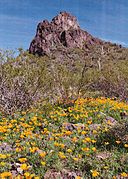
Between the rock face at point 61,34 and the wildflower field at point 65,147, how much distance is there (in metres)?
43.9

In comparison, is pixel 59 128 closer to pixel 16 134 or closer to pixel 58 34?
pixel 16 134

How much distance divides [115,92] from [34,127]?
807 cm

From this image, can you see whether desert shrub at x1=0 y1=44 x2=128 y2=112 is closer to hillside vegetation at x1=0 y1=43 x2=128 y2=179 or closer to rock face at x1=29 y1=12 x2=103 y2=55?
hillside vegetation at x1=0 y1=43 x2=128 y2=179

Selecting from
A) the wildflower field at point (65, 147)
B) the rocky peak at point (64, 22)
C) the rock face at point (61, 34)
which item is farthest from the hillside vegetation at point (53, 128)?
the rocky peak at point (64, 22)

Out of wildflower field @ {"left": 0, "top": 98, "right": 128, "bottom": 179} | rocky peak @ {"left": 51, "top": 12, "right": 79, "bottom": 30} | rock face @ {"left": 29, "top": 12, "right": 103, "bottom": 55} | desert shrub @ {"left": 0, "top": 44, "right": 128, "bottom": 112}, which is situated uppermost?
rocky peak @ {"left": 51, "top": 12, "right": 79, "bottom": 30}

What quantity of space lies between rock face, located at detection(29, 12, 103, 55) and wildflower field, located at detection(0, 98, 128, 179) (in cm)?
4390

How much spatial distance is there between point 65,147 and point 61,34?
53.2 meters

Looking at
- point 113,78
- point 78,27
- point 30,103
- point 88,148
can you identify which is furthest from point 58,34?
point 88,148

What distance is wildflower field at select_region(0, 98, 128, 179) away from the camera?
477 centimetres

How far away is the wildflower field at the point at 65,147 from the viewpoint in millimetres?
4766

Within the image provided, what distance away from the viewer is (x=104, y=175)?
4703mm

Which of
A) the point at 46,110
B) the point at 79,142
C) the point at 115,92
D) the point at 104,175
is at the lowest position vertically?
the point at 104,175

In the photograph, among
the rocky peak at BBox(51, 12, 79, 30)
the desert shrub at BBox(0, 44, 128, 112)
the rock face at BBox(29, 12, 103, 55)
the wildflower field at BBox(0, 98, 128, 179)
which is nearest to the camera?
the wildflower field at BBox(0, 98, 128, 179)

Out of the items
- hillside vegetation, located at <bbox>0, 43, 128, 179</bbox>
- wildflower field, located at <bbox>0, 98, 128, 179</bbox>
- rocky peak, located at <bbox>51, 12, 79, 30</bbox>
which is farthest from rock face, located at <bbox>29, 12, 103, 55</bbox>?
wildflower field, located at <bbox>0, 98, 128, 179</bbox>
